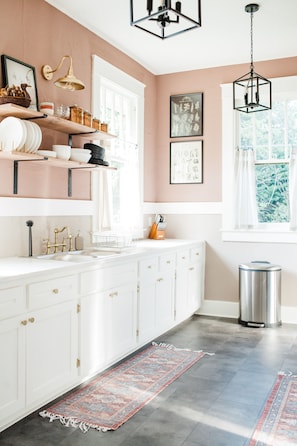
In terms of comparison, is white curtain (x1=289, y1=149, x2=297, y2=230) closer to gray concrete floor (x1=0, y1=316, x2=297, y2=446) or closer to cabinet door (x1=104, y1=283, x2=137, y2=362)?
gray concrete floor (x1=0, y1=316, x2=297, y2=446)

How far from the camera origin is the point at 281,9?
3.94m

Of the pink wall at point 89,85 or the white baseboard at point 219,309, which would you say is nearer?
the pink wall at point 89,85

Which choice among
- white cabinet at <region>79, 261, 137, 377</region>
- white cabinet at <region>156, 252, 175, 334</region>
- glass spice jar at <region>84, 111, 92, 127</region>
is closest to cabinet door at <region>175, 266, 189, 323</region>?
white cabinet at <region>156, 252, 175, 334</region>

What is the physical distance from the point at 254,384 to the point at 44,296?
64.0 inches

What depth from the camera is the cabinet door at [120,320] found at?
342cm

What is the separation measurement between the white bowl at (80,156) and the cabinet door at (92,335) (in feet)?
3.71

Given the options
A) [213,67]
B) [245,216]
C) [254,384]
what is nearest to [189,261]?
[245,216]

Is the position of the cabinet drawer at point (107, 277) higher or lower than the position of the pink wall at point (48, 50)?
lower

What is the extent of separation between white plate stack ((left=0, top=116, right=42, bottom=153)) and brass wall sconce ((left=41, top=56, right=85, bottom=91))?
0.51 metres

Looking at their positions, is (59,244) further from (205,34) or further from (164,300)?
(205,34)

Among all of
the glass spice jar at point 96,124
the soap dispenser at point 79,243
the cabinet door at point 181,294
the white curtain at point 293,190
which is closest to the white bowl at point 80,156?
the glass spice jar at point 96,124

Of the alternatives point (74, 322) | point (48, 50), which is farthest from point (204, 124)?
point (74, 322)

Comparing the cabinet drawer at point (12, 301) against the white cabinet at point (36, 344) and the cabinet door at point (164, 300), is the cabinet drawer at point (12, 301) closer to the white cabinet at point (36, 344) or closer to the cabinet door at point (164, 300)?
the white cabinet at point (36, 344)

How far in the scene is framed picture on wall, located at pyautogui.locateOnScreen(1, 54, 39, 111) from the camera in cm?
324
